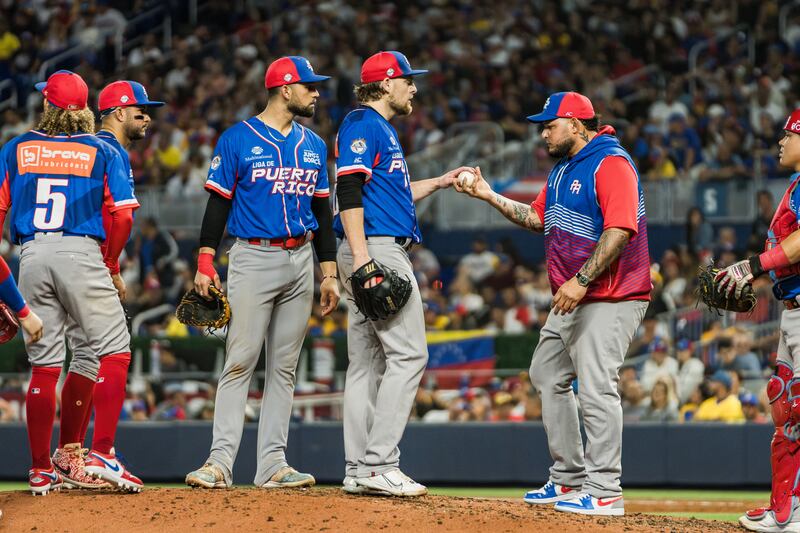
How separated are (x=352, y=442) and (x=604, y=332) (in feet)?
4.57

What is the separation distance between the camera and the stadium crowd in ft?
37.4

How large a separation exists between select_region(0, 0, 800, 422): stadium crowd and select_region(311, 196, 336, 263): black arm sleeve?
16.7ft

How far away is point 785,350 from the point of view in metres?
5.92

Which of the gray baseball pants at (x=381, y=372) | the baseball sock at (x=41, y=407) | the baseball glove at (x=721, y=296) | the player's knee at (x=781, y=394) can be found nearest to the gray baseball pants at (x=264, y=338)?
the gray baseball pants at (x=381, y=372)

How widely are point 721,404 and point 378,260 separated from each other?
585 cm

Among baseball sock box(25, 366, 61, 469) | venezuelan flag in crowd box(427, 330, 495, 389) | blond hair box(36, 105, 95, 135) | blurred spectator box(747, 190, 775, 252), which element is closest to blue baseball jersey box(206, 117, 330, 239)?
blond hair box(36, 105, 95, 135)

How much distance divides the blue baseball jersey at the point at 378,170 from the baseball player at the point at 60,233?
3.75ft

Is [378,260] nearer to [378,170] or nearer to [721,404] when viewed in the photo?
[378,170]

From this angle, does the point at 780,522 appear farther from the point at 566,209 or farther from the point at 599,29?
the point at 599,29

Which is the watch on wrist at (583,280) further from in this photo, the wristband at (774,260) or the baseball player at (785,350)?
the wristband at (774,260)

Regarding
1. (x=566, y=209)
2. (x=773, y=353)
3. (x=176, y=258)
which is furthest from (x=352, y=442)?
(x=176, y=258)

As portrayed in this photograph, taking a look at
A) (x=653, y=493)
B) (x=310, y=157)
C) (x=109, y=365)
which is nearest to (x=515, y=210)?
(x=310, y=157)

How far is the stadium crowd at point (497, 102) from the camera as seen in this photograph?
11.4 m

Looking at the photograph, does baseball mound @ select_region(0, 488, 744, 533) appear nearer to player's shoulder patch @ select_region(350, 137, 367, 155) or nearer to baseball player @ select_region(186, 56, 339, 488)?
baseball player @ select_region(186, 56, 339, 488)
